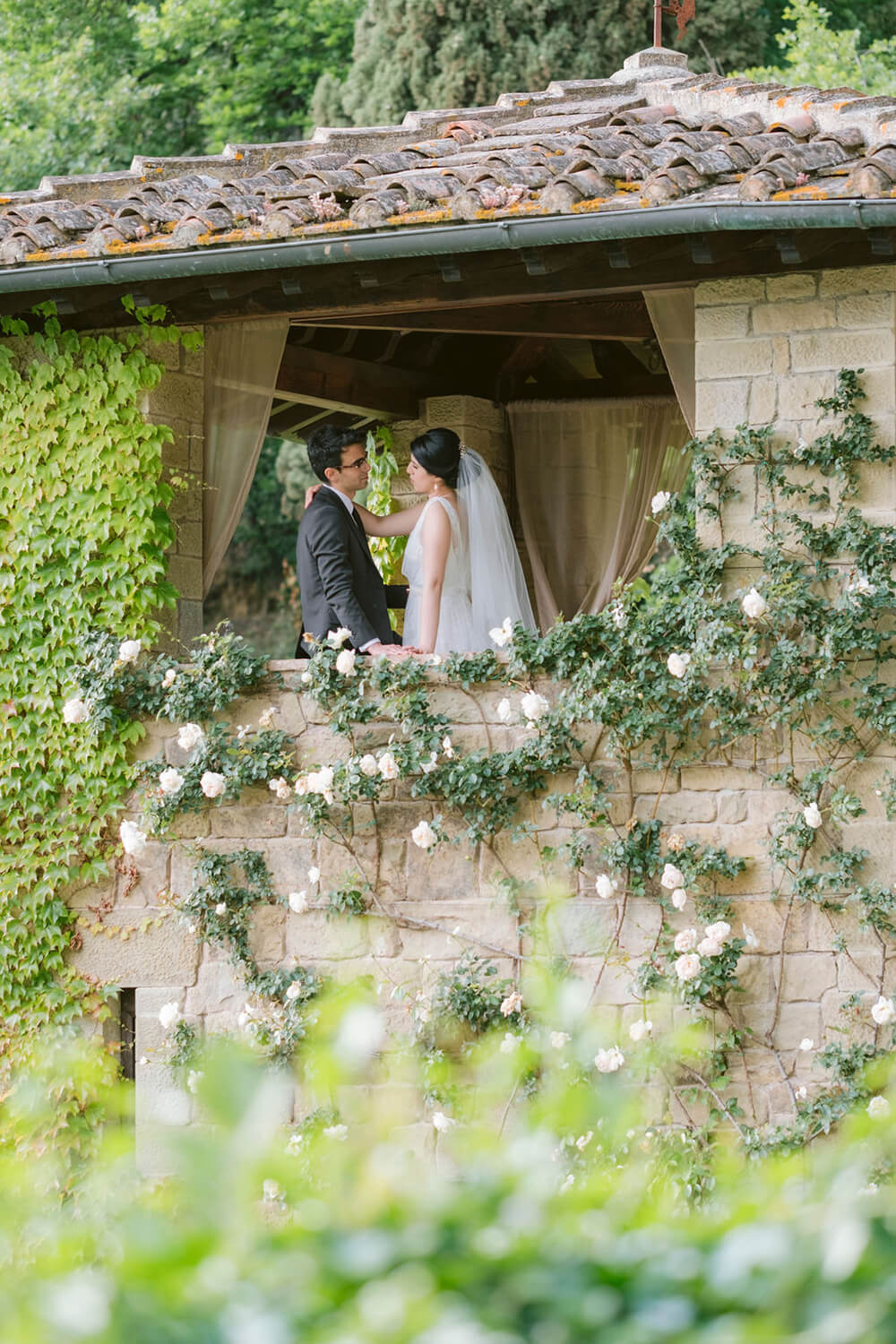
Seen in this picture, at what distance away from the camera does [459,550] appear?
255 inches

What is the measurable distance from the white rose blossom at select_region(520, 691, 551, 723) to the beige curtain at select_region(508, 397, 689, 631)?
3.39 meters

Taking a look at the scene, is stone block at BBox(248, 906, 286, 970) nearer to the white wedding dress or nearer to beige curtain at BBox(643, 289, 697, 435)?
the white wedding dress

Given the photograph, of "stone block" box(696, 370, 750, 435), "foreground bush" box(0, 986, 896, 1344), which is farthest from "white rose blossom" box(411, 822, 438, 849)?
"foreground bush" box(0, 986, 896, 1344)

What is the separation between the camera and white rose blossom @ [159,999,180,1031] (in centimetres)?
573

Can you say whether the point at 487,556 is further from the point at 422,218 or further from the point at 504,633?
the point at 422,218

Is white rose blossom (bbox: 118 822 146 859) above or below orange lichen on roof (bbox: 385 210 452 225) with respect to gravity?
below

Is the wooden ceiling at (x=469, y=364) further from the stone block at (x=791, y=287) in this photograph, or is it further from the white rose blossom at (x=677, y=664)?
the white rose blossom at (x=677, y=664)

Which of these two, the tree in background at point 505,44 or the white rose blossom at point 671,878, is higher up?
the tree in background at point 505,44

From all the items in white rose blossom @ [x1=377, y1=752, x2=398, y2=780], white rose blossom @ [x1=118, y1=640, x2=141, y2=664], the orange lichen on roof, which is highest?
the orange lichen on roof

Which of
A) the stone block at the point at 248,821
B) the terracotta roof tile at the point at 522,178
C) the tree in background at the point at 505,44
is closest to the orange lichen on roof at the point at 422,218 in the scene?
the terracotta roof tile at the point at 522,178

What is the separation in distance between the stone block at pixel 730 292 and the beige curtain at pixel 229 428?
1.73 meters

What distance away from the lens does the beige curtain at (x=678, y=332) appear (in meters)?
5.62

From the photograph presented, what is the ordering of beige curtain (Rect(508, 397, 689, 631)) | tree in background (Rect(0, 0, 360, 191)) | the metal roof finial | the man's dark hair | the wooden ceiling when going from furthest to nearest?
tree in background (Rect(0, 0, 360, 191))
beige curtain (Rect(508, 397, 689, 631))
the wooden ceiling
the metal roof finial
the man's dark hair

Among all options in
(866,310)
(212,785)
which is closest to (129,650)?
(212,785)
